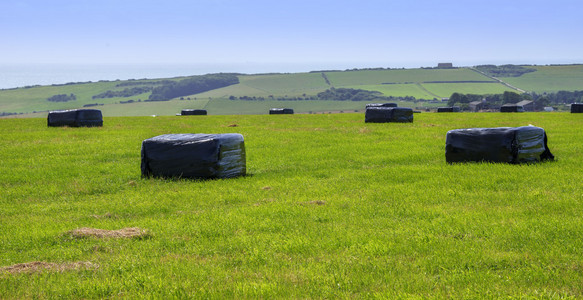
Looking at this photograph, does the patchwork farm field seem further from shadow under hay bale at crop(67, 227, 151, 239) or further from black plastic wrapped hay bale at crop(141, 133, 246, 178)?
black plastic wrapped hay bale at crop(141, 133, 246, 178)

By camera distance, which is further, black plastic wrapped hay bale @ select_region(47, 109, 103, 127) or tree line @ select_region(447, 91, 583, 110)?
tree line @ select_region(447, 91, 583, 110)

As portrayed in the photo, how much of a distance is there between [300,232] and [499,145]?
9.16 metres

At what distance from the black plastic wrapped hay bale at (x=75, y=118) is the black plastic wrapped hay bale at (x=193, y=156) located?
20.3m

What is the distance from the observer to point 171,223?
9.16 m

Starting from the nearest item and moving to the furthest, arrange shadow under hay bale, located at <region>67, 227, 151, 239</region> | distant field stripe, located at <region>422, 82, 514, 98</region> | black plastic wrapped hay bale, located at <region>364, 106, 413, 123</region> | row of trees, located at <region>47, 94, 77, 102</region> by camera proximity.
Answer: shadow under hay bale, located at <region>67, 227, 151, 239</region>
black plastic wrapped hay bale, located at <region>364, 106, 413, 123</region>
distant field stripe, located at <region>422, 82, 514, 98</region>
row of trees, located at <region>47, 94, 77, 102</region>

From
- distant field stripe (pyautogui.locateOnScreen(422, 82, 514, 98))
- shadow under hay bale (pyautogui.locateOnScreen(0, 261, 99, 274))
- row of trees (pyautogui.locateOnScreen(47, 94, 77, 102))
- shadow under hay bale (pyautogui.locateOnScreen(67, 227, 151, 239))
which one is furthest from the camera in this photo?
row of trees (pyautogui.locateOnScreen(47, 94, 77, 102))

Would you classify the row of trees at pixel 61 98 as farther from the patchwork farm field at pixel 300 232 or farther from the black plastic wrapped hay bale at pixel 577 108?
the patchwork farm field at pixel 300 232

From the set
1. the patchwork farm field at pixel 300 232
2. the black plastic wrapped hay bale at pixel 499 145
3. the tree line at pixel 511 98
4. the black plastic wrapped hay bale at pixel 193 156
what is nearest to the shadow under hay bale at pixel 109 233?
the patchwork farm field at pixel 300 232

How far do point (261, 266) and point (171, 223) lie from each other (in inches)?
119

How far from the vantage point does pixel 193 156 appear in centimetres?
1385

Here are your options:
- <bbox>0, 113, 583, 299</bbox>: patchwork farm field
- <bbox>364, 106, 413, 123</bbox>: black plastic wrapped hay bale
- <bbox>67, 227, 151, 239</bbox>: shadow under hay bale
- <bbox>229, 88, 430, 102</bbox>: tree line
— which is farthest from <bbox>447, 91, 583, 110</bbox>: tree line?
A: <bbox>67, 227, 151, 239</bbox>: shadow under hay bale

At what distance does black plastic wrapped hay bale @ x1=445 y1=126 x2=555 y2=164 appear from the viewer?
14.7 m

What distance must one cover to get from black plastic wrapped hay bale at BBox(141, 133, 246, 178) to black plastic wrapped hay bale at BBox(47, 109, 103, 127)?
20299mm

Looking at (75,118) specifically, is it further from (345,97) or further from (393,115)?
(345,97)
